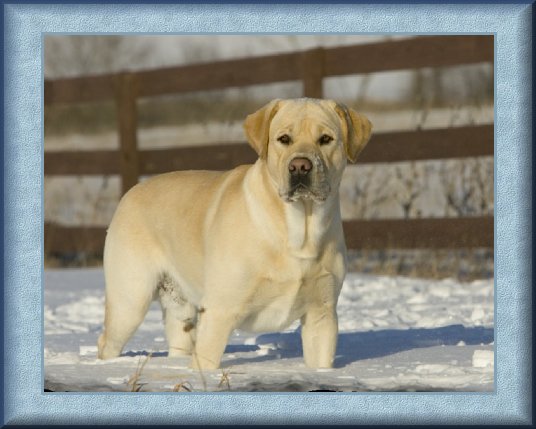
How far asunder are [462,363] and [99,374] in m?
1.51

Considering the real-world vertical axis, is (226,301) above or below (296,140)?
below

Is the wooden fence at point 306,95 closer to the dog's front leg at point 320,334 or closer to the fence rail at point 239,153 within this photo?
the fence rail at point 239,153

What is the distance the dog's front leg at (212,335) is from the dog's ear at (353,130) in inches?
31.9

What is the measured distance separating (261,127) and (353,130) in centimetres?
38

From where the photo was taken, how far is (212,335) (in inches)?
155

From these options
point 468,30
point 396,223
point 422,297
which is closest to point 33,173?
point 468,30

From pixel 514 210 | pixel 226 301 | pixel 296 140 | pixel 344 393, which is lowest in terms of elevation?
pixel 344 393

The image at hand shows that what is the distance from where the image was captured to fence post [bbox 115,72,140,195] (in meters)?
10.3

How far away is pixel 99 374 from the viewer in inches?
156

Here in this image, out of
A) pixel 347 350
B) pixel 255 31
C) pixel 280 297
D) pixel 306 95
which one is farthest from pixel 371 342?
pixel 306 95

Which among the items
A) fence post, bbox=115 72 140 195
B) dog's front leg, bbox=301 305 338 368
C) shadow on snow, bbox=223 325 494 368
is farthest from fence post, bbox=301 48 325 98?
dog's front leg, bbox=301 305 338 368

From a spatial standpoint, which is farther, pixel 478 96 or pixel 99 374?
pixel 478 96

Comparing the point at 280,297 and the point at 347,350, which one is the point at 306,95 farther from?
the point at 280,297

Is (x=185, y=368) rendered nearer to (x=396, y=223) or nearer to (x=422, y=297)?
(x=422, y=297)
